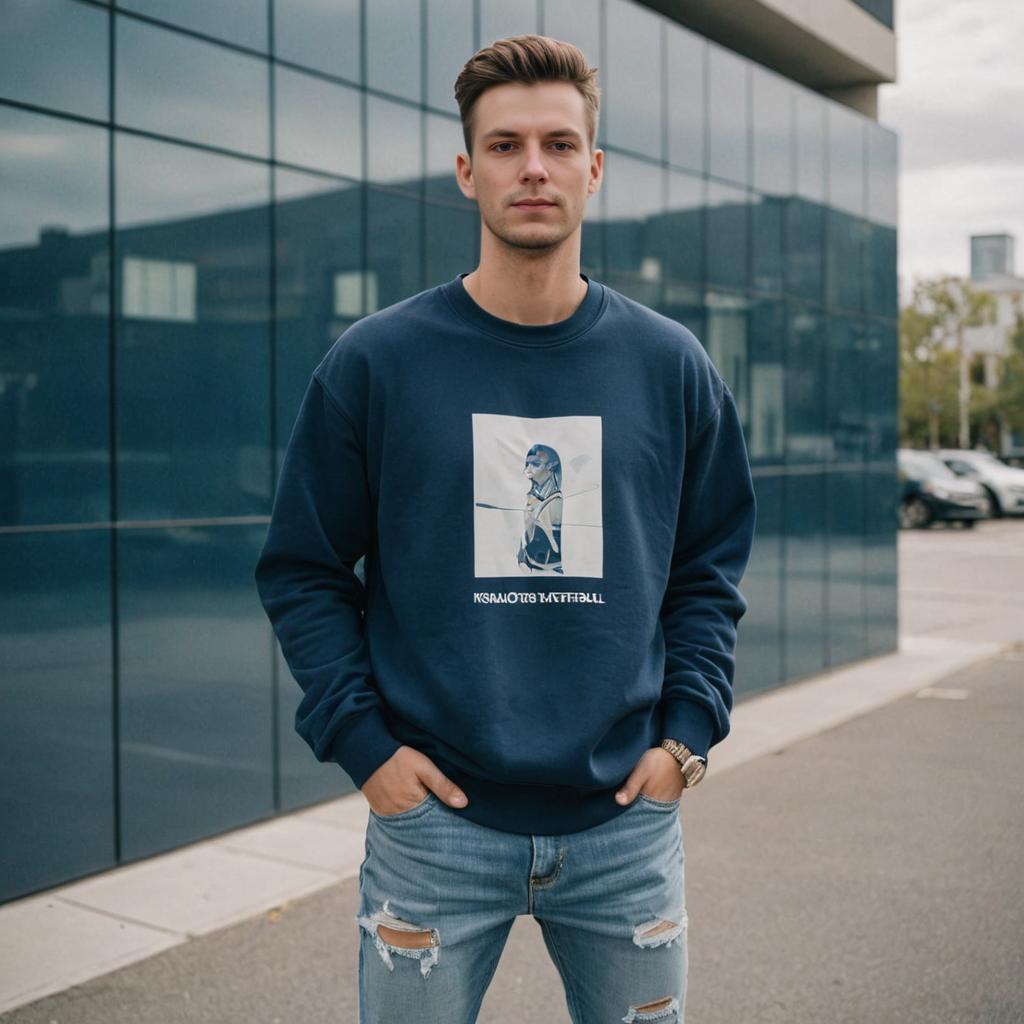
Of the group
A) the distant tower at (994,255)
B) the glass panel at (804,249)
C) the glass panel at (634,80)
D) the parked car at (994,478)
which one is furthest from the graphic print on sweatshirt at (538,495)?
the distant tower at (994,255)

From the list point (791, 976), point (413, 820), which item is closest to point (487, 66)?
point (413, 820)

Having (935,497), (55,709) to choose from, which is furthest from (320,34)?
(935,497)

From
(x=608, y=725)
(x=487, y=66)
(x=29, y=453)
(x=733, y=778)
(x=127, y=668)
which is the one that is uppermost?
(x=487, y=66)

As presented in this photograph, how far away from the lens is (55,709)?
5.53 meters

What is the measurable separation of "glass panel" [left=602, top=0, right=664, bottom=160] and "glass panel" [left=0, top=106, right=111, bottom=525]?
Answer: 14.5 ft

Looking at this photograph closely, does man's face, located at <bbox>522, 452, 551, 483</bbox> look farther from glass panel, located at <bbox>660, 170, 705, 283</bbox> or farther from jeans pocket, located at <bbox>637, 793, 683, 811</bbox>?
glass panel, located at <bbox>660, 170, 705, 283</bbox>

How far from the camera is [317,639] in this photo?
2.18 metres

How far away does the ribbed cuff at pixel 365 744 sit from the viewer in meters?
2.11

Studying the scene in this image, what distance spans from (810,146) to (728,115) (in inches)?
53.5

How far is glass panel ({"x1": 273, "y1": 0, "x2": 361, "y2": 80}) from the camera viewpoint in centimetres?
650

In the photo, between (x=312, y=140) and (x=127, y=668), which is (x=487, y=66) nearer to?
(x=127, y=668)

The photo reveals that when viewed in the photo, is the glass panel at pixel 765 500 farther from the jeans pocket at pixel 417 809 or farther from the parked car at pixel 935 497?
the parked car at pixel 935 497

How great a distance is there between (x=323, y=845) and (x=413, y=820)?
13.9 ft

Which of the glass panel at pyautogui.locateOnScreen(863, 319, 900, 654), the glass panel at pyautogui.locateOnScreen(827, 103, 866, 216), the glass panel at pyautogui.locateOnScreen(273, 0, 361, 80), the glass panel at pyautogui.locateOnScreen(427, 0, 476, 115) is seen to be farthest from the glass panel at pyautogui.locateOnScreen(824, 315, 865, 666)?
the glass panel at pyautogui.locateOnScreen(273, 0, 361, 80)
